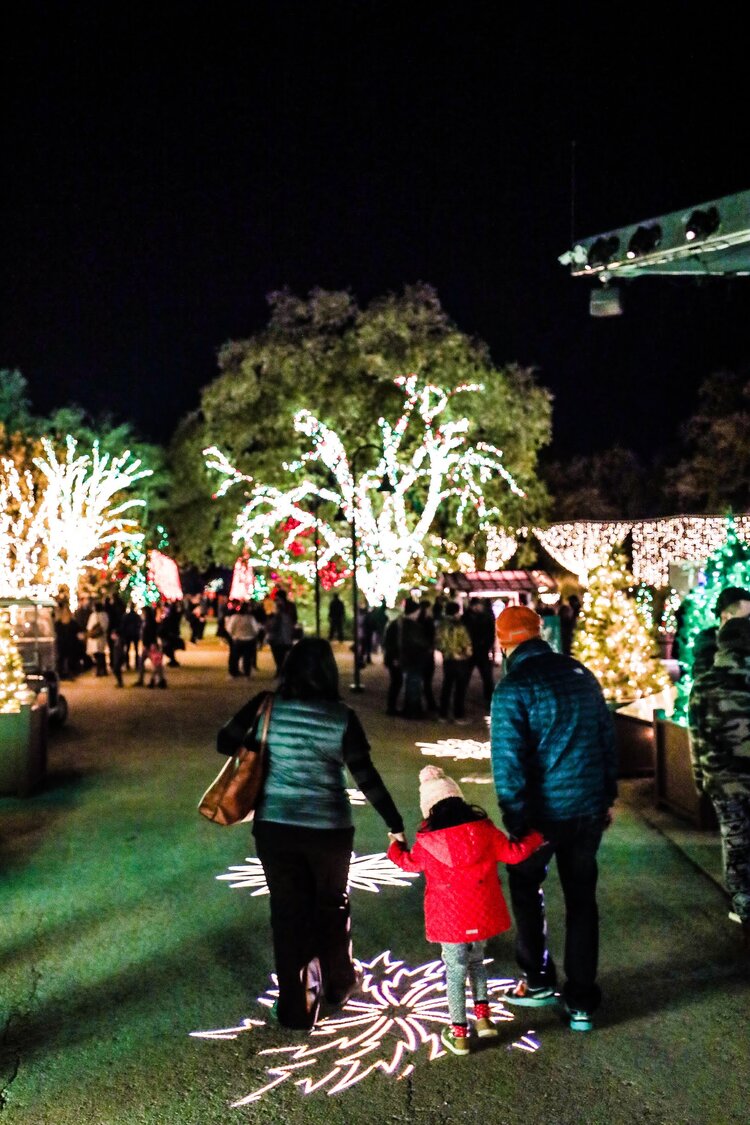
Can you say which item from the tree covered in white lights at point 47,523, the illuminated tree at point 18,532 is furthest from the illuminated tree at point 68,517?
the illuminated tree at point 18,532

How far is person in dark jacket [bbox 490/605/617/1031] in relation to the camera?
5.04 metres

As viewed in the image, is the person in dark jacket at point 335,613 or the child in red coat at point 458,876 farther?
the person in dark jacket at point 335,613

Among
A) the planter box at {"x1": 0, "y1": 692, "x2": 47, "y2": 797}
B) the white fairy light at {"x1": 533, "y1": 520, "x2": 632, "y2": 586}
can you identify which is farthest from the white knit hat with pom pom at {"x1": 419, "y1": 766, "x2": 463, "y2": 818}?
the white fairy light at {"x1": 533, "y1": 520, "x2": 632, "y2": 586}

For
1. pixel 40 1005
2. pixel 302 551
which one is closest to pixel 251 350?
pixel 302 551

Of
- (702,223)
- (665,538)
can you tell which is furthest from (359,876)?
(665,538)

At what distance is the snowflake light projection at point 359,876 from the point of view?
7.69 meters

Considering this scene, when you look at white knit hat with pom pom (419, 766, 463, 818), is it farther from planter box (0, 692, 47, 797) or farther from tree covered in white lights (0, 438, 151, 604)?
tree covered in white lights (0, 438, 151, 604)

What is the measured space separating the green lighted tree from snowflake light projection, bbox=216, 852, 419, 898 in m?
2.64

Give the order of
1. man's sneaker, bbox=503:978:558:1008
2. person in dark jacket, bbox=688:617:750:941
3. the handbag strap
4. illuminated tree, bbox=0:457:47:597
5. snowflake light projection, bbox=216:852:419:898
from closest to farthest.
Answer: the handbag strap
man's sneaker, bbox=503:978:558:1008
person in dark jacket, bbox=688:617:750:941
snowflake light projection, bbox=216:852:419:898
illuminated tree, bbox=0:457:47:597

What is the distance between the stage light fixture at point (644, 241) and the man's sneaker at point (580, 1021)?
9081mm

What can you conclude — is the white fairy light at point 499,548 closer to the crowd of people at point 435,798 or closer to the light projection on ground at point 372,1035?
the light projection on ground at point 372,1035

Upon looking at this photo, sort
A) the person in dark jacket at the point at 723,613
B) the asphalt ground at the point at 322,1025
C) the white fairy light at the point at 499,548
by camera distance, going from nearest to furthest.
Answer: the asphalt ground at the point at 322,1025, the person in dark jacket at the point at 723,613, the white fairy light at the point at 499,548

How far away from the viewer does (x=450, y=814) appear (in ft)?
15.8

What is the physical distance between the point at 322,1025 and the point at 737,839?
261cm
